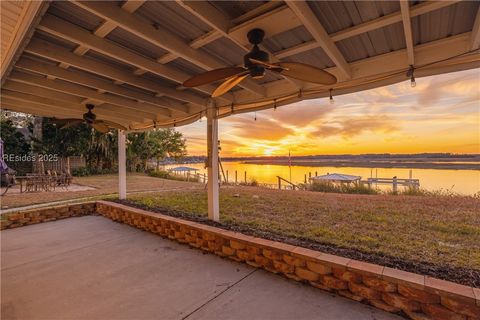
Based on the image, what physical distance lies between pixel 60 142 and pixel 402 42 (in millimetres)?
14798

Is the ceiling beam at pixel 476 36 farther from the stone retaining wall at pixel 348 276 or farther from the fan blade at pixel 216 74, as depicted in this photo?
the stone retaining wall at pixel 348 276

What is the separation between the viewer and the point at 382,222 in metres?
3.79

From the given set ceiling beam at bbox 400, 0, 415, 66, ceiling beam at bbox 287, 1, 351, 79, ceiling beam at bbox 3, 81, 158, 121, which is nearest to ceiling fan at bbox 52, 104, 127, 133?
ceiling beam at bbox 3, 81, 158, 121

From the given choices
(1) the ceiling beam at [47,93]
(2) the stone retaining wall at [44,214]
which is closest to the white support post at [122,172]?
(2) the stone retaining wall at [44,214]

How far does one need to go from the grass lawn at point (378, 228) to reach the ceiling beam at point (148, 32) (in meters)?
2.22

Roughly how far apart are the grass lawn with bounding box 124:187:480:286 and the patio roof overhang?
1.83 meters

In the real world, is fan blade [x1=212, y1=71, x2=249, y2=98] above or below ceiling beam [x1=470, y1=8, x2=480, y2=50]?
below

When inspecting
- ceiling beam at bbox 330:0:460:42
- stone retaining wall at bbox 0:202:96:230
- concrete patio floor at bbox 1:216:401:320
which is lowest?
concrete patio floor at bbox 1:216:401:320

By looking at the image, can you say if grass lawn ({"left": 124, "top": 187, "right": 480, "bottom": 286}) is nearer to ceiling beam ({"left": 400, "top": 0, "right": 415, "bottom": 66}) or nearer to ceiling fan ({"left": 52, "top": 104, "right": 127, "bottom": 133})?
ceiling fan ({"left": 52, "top": 104, "right": 127, "bottom": 133})

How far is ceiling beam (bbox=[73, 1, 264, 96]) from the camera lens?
5.26ft

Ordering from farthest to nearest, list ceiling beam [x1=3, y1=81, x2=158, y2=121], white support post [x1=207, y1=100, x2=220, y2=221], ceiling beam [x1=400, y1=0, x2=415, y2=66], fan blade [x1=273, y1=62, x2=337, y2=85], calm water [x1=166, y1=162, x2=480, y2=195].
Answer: calm water [x1=166, y1=162, x2=480, y2=195], white support post [x1=207, y1=100, x2=220, y2=221], ceiling beam [x1=3, y1=81, x2=158, y2=121], fan blade [x1=273, y1=62, x2=337, y2=85], ceiling beam [x1=400, y1=0, x2=415, y2=66]

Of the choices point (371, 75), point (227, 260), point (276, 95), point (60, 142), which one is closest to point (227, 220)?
point (227, 260)

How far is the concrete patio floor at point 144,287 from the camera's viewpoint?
192cm

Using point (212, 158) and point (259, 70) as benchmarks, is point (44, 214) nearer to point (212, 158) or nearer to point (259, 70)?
point (212, 158)
